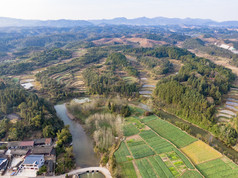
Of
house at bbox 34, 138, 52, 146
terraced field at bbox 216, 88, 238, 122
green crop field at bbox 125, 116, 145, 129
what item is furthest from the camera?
terraced field at bbox 216, 88, 238, 122

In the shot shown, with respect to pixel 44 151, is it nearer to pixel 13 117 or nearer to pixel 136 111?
pixel 13 117

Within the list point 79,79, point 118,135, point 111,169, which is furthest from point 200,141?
point 79,79

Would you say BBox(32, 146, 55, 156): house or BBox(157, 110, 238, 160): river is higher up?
BBox(32, 146, 55, 156): house

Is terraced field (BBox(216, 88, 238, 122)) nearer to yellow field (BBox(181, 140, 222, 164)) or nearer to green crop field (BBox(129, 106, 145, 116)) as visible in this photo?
yellow field (BBox(181, 140, 222, 164))

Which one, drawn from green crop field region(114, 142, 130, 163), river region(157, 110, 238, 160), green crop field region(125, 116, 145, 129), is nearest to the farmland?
green crop field region(114, 142, 130, 163)

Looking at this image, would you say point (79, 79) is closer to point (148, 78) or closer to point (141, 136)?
point (148, 78)

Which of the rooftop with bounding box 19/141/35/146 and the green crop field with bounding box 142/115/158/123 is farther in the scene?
the green crop field with bounding box 142/115/158/123

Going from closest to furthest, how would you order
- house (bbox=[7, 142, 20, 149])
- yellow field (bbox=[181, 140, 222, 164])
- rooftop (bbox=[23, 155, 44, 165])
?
1. rooftop (bbox=[23, 155, 44, 165])
2. yellow field (bbox=[181, 140, 222, 164])
3. house (bbox=[7, 142, 20, 149])

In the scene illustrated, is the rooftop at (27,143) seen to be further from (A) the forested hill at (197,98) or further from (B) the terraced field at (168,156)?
(A) the forested hill at (197,98)
